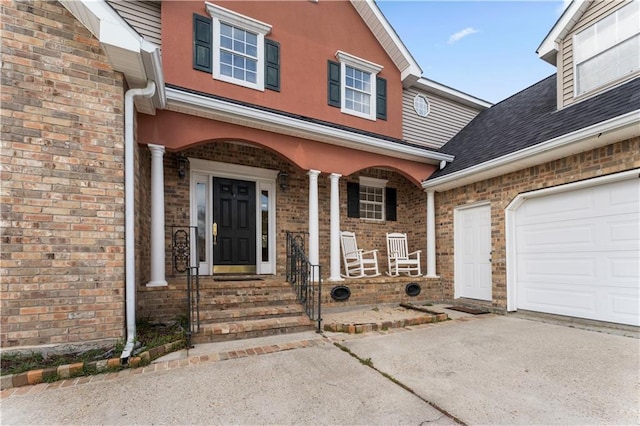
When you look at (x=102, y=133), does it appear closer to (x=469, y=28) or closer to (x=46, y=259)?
(x=46, y=259)

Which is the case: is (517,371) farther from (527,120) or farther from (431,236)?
(527,120)

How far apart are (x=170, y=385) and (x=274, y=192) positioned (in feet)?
15.1

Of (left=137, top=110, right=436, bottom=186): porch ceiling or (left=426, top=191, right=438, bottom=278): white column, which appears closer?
(left=137, top=110, right=436, bottom=186): porch ceiling

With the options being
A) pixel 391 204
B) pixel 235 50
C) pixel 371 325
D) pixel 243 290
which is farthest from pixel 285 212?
pixel 235 50

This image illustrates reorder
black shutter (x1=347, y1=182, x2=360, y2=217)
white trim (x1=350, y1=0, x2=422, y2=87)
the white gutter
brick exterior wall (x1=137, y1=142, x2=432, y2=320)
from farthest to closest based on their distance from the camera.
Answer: black shutter (x1=347, y1=182, x2=360, y2=217) < white trim (x1=350, y1=0, x2=422, y2=87) < brick exterior wall (x1=137, y1=142, x2=432, y2=320) < the white gutter

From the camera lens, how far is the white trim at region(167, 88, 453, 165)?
4.65 meters

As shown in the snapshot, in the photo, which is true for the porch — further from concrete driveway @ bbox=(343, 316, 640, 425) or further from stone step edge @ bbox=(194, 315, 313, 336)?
concrete driveway @ bbox=(343, 316, 640, 425)

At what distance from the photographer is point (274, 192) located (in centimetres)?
683

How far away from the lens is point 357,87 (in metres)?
7.65

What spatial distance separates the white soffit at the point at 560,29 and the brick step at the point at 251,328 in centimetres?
705

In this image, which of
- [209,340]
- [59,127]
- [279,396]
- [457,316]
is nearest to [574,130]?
[457,316]

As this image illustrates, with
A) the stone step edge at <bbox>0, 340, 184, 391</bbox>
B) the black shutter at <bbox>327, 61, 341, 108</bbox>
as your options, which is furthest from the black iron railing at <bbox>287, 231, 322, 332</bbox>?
the black shutter at <bbox>327, 61, 341, 108</bbox>

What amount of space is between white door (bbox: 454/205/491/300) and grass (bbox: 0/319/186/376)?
5.50 metres

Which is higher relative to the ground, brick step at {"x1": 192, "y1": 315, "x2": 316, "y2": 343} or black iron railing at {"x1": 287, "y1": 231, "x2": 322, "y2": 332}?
black iron railing at {"x1": 287, "y1": 231, "x2": 322, "y2": 332}
